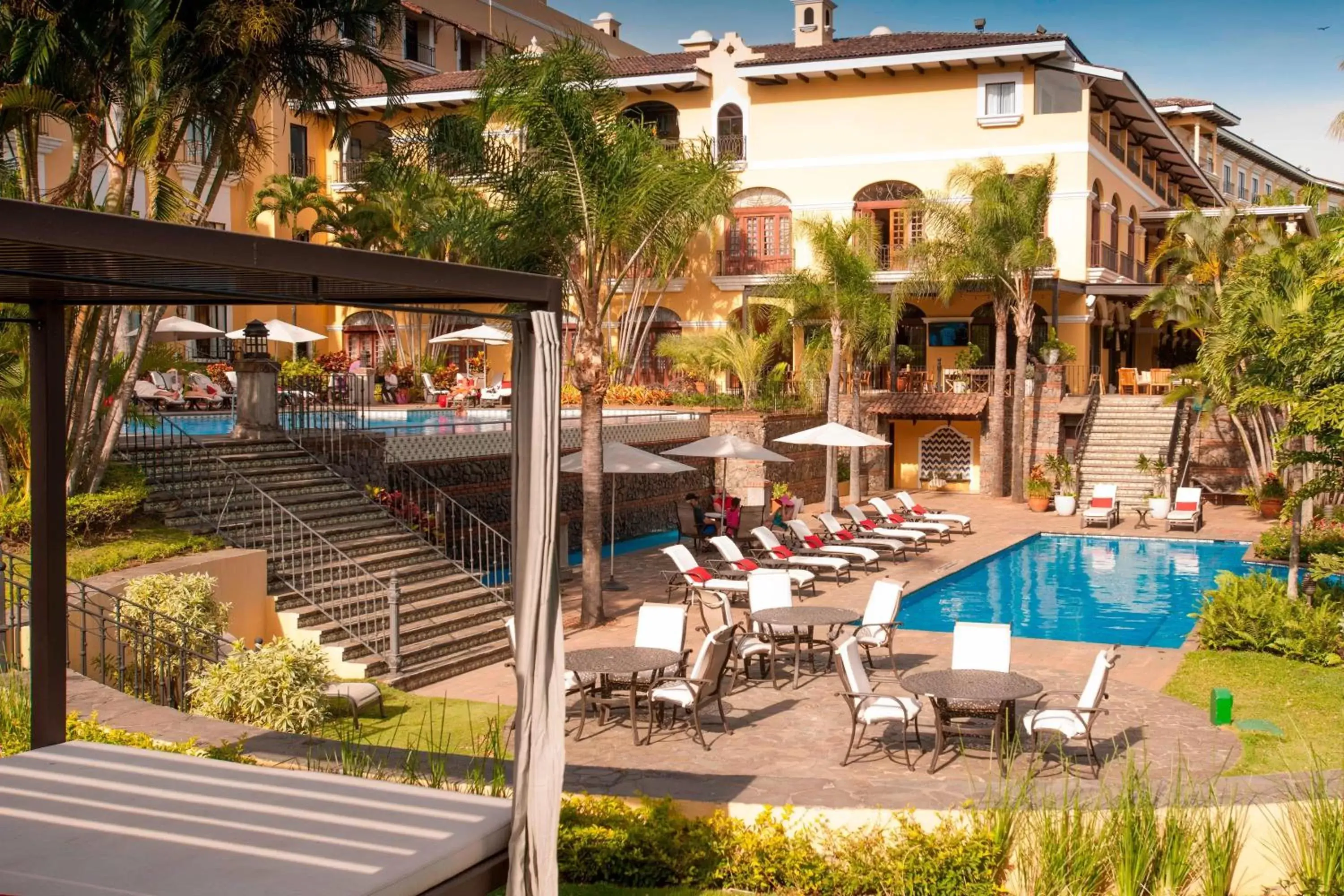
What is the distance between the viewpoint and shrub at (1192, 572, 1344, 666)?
13.9 m

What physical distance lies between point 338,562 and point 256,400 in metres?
3.42

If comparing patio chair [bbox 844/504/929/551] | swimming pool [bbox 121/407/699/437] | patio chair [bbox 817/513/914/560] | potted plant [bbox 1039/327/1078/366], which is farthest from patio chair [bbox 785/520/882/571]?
potted plant [bbox 1039/327/1078/366]

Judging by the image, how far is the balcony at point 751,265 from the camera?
36938mm

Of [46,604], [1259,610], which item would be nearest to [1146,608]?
[1259,610]

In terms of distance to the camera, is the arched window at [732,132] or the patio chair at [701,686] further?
the arched window at [732,132]

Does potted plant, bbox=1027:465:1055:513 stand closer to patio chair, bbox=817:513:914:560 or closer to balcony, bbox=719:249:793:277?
patio chair, bbox=817:513:914:560

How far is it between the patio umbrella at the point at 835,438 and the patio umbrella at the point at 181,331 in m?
10.6

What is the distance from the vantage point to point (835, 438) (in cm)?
2405

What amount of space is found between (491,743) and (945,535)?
17.1 metres

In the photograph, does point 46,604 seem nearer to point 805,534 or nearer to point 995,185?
point 805,534

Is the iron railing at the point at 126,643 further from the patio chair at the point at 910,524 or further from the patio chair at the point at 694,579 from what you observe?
the patio chair at the point at 910,524

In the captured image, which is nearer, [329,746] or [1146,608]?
[329,746]

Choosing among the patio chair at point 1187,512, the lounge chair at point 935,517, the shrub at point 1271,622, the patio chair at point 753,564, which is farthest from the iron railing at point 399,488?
the patio chair at point 1187,512

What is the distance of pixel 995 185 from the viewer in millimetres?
30031
